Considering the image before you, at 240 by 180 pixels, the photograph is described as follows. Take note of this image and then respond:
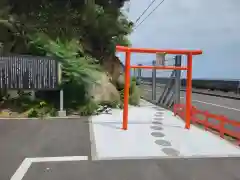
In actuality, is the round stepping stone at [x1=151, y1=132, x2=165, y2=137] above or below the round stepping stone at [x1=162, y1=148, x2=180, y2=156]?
above

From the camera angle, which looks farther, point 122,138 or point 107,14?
point 107,14

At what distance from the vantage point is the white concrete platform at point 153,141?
22.0ft

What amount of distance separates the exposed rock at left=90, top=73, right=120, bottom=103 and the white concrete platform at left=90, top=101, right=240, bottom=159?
Answer: 349cm

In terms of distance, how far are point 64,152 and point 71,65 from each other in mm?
6168

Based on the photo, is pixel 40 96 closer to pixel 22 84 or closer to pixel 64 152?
pixel 22 84

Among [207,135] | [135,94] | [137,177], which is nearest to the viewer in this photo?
[137,177]

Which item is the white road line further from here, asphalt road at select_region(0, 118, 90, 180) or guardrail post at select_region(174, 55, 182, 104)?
guardrail post at select_region(174, 55, 182, 104)

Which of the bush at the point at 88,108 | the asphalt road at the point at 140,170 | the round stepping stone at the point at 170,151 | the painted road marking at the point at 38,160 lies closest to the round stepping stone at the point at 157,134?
the round stepping stone at the point at 170,151

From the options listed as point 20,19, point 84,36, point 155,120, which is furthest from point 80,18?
point 155,120

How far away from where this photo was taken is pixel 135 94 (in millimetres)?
17250

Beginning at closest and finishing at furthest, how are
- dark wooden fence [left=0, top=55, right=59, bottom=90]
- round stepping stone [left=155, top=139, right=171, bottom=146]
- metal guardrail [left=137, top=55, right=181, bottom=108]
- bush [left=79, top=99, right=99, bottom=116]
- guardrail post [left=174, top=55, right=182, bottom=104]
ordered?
round stepping stone [left=155, top=139, right=171, bottom=146]
dark wooden fence [left=0, top=55, right=59, bottom=90]
bush [left=79, top=99, right=99, bottom=116]
guardrail post [left=174, top=55, right=182, bottom=104]
metal guardrail [left=137, top=55, right=181, bottom=108]

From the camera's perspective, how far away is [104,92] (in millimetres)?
14867

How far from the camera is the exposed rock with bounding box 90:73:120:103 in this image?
14420 millimetres

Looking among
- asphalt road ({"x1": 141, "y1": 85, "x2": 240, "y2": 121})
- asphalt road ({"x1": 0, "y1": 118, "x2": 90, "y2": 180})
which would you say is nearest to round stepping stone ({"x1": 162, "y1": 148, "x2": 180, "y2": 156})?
asphalt road ({"x1": 0, "y1": 118, "x2": 90, "y2": 180})
